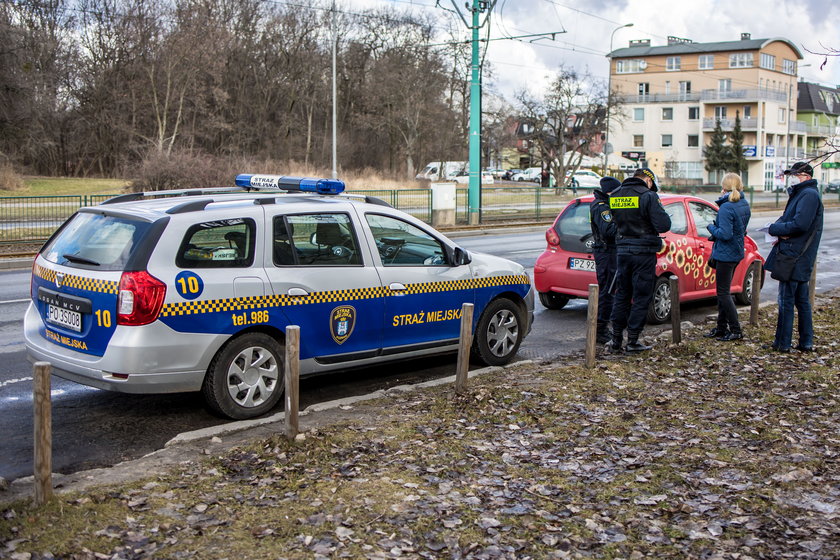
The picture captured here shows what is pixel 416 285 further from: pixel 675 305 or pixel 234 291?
pixel 675 305

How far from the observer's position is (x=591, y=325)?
8.29 metres

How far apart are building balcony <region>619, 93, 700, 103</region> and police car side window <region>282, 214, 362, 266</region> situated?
8872cm

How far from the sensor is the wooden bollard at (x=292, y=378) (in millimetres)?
5691

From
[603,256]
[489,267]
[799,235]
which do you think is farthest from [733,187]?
[489,267]

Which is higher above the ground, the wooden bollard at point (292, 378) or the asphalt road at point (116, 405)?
the wooden bollard at point (292, 378)

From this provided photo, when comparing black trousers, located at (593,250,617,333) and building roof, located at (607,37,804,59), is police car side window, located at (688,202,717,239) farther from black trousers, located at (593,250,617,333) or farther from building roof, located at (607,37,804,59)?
building roof, located at (607,37,804,59)

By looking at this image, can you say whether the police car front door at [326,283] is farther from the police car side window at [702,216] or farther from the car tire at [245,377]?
the police car side window at [702,216]

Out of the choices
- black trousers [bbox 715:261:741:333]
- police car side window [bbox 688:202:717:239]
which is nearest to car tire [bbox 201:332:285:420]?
black trousers [bbox 715:261:741:333]

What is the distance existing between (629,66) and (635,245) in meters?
92.9

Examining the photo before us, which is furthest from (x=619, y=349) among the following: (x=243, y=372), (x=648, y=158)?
(x=648, y=158)

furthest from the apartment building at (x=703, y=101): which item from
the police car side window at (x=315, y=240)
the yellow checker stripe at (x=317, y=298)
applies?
the police car side window at (x=315, y=240)

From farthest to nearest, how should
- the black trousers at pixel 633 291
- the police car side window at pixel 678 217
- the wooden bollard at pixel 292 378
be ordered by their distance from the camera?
1. the police car side window at pixel 678 217
2. the black trousers at pixel 633 291
3. the wooden bollard at pixel 292 378

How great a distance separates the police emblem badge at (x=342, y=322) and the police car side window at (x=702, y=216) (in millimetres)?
6149

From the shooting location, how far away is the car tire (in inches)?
254
